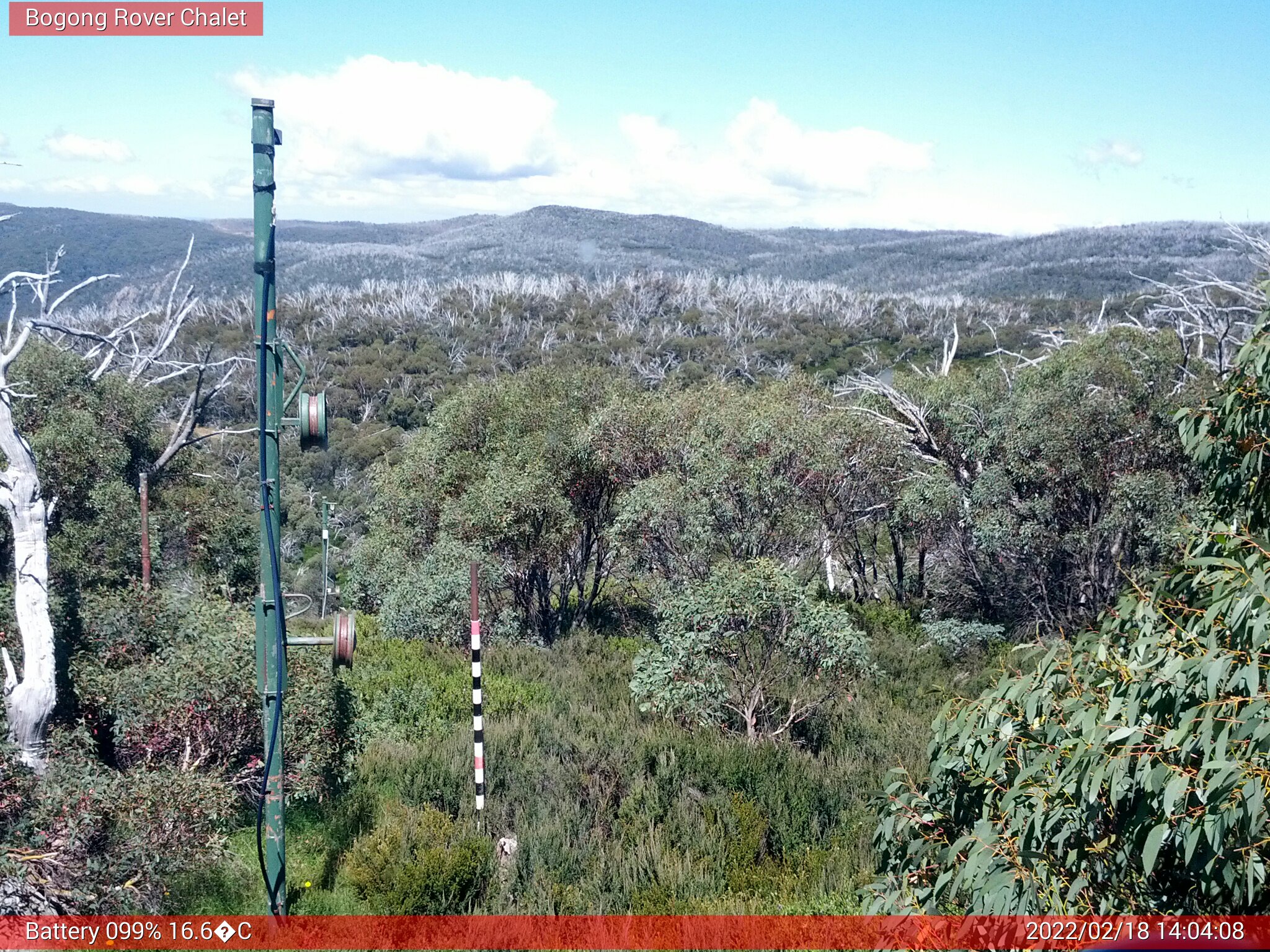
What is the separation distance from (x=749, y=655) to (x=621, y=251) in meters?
128

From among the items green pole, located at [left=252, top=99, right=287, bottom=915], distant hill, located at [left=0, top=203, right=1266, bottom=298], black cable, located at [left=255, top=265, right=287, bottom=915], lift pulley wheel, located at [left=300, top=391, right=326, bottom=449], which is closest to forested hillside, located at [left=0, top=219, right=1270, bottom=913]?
green pole, located at [left=252, top=99, right=287, bottom=915]

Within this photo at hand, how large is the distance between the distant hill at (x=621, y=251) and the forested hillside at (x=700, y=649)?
5311cm

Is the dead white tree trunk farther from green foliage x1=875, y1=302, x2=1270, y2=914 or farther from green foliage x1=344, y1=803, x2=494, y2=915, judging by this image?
green foliage x1=875, y1=302, x2=1270, y2=914

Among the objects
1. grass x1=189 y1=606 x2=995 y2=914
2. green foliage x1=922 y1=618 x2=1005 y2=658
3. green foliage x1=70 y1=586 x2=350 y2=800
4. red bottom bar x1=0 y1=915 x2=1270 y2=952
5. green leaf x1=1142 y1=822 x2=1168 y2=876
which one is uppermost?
green leaf x1=1142 y1=822 x2=1168 y2=876

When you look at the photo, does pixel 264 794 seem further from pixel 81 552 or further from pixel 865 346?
pixel 865 346

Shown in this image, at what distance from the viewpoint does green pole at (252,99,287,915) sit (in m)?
5.01

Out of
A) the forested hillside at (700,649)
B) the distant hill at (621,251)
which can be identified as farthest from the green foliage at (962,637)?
the distant hill at (621,251)

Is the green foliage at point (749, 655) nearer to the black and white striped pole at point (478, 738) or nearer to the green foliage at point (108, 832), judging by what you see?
the black and white striped pole at point (478, 738)

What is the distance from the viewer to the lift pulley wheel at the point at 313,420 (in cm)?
499

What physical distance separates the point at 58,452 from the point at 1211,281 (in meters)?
17.1

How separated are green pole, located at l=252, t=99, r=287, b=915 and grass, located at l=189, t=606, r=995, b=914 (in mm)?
1143

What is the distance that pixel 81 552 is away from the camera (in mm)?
14133

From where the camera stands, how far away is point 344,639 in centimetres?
525

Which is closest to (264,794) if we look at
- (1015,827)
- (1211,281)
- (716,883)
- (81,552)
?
(716,883)
